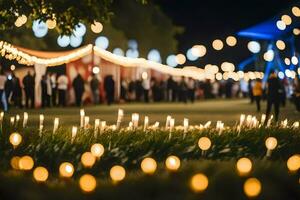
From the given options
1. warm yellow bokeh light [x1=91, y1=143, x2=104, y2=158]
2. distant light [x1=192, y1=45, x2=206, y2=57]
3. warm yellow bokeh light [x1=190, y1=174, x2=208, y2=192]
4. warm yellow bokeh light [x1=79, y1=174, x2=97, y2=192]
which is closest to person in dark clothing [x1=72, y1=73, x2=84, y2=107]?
distant light [x1=192, y1=45, x2=206, y2=57]

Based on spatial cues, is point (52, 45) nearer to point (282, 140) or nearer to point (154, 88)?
point (154, 88)

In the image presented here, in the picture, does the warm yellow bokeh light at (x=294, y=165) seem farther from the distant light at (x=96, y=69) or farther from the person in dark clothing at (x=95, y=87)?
the distant light at (x=96, y=69)

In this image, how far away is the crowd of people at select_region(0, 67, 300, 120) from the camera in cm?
2725

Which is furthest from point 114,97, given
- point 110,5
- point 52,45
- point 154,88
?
point 110,5

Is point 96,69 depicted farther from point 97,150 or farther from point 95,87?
point 97,150

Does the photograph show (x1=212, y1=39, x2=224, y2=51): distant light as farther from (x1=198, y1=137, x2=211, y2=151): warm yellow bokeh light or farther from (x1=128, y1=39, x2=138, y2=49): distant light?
(x1=128, y1=39, x2=138, y2=49): distant light

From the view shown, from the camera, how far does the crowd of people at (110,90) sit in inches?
1073

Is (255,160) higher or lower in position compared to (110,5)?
lower

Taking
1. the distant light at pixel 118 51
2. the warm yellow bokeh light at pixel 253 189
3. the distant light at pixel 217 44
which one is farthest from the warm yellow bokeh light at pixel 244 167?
the distant light at pixel 118 51

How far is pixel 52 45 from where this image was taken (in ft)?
145

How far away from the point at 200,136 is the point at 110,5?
9.60ft

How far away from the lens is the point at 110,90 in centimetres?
3553

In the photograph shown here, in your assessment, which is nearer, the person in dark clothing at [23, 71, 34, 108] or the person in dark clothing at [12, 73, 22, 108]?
the person in dark clothing at [23, 71, 34, 108]

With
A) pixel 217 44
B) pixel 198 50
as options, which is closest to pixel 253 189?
pixel 198 50
